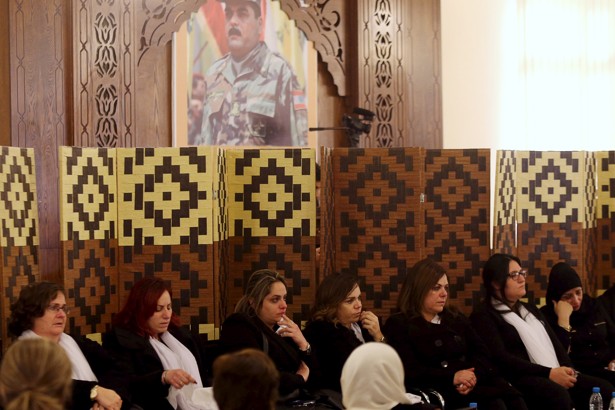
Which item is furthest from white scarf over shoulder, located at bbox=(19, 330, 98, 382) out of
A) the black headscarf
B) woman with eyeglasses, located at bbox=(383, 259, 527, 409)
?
the black headscarf

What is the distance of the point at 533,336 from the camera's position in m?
5.70

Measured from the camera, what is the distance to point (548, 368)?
559 cm

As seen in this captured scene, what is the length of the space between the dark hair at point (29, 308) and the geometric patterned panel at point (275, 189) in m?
1.36

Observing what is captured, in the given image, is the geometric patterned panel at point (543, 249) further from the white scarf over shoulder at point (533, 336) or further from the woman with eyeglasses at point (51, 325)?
the woman with eyeglasses at point (51, 325)

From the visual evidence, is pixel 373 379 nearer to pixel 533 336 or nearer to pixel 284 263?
pixel 284 263

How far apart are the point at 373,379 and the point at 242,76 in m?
4.96

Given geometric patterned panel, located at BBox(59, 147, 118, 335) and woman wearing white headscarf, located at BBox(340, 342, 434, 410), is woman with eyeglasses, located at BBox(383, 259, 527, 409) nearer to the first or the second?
geometric patterned panel, located at BBox(59, 147, 118, 335)

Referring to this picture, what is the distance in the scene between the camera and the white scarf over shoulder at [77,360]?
455cm

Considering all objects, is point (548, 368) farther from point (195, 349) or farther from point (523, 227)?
point (195, 349)

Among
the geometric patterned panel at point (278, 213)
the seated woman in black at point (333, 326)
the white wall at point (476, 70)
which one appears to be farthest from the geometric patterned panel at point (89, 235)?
the white wall at point (476, 70)

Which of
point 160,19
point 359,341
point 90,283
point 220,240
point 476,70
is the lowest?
point 359,341

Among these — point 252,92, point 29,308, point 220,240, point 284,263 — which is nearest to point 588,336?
point 284,263

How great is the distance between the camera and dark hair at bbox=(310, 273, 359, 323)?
5.25 meters

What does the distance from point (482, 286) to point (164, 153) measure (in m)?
1.98
